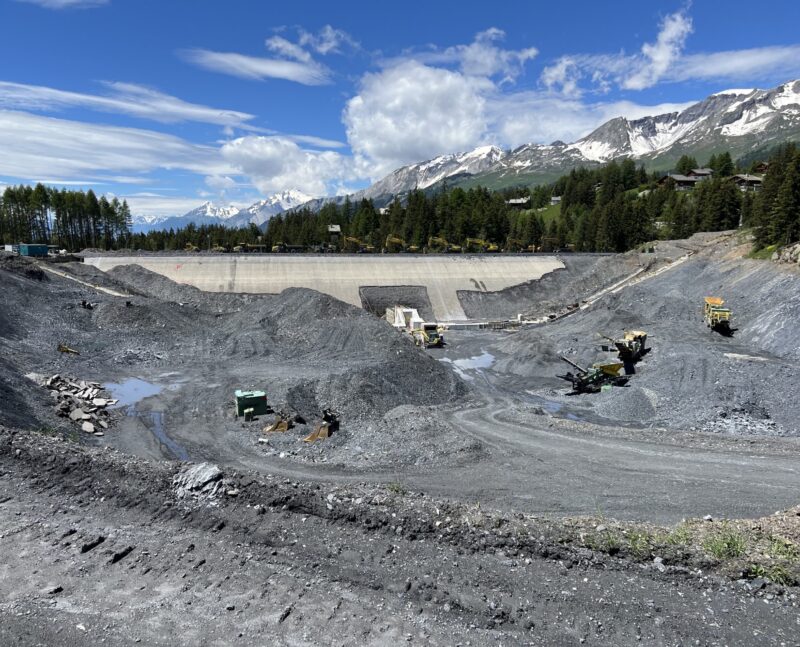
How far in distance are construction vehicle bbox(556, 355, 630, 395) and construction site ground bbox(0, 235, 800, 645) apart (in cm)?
78

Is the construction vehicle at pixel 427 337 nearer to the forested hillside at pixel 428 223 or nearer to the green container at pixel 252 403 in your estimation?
the green container at pixel 252 403

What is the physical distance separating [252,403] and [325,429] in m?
4.14

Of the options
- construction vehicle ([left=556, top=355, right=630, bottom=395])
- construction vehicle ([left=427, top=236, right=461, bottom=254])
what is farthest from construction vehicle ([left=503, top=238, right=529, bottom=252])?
construction vehicle ([left=556, top=355, right=630, bottom=395])

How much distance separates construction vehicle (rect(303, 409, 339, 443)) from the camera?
1941 cm

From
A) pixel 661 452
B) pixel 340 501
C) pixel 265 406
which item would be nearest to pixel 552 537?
pixel 340 501

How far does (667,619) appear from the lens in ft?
24.2

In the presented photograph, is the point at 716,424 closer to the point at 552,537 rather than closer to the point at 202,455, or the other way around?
the point at 552,537

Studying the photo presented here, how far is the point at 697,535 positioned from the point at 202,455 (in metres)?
15.6

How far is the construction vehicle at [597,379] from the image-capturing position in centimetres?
2789

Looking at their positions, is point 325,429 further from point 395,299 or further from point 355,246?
point 355,246

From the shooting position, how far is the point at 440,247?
3184 inches

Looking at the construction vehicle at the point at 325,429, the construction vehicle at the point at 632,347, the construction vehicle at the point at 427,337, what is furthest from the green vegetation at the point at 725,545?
the construction vehicle at the point at 427,337

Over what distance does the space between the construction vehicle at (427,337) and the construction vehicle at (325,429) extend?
786 inches

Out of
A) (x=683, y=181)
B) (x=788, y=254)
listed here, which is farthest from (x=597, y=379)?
(x=683, y=181)
